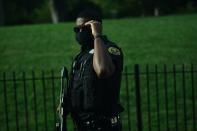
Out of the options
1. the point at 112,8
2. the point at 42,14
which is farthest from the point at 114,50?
the point at 42,14

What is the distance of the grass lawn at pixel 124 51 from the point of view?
11070mm

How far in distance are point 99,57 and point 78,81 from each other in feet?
1.24

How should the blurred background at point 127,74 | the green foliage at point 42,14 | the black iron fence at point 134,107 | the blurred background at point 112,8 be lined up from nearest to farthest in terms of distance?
the black iron fence at point 134,107 → the blurred background at point 127,74 → the blurred background at point 112,8 → the green foliage at point 42,14

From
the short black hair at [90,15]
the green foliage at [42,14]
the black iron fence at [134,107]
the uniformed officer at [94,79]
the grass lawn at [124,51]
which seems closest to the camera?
the uniformed officer at [94,79]

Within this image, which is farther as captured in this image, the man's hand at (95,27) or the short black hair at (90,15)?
the short black hair at (90,15)

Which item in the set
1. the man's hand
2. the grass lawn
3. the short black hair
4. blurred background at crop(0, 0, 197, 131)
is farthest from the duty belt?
the grass lawn

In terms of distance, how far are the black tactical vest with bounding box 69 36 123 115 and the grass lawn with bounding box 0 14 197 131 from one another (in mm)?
4711

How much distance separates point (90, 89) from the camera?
16.1ft

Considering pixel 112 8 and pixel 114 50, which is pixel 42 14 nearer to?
pixel 112 8

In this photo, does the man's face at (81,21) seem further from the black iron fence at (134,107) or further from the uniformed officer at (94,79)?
the black iron fence at (134,107)

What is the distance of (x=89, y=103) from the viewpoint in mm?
4949

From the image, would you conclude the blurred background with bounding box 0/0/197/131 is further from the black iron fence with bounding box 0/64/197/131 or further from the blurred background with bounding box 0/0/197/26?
the blurred background with bounding box 0/0/197/26

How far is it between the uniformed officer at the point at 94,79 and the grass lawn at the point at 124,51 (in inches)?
183

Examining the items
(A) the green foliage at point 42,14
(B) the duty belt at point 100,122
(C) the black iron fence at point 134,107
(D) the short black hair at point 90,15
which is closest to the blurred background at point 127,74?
(C) the black iron fence at point 134,107
